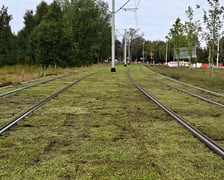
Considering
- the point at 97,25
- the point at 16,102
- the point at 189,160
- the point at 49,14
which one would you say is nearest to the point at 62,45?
the point at 49,14

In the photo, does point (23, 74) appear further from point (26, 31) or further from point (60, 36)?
point (26, 31)

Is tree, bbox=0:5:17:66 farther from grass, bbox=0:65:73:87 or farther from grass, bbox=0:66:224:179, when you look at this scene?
grass, bbox=0:66:224:179

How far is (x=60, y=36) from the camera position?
168 ft

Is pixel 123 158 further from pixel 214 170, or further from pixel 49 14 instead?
pixel 49 14

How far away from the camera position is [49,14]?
5838 centimetres

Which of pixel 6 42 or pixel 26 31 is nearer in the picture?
pixel 6 42

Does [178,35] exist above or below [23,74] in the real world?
above

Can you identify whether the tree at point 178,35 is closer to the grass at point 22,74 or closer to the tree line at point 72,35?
the tree line at point 72,35

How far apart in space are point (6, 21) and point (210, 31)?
5815 centimetres

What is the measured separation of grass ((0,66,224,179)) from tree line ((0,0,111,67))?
109 ft

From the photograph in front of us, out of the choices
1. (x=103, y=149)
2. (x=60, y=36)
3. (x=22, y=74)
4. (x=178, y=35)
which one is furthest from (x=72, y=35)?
(x=103, y=149)

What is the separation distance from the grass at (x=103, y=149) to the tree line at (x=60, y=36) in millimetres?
33292

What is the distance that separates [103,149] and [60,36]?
47462mm

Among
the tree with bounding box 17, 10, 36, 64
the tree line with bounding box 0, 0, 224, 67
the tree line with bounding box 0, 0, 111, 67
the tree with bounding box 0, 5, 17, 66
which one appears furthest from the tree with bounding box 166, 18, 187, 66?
the tree with bounding box 17, 10, 36, 64
